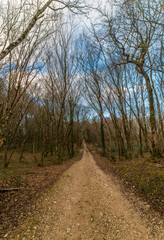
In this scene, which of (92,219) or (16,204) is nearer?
(92,219)

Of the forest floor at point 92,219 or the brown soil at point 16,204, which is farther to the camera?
the brown soil at point 16,204

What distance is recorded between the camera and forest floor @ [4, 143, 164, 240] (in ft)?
7.97

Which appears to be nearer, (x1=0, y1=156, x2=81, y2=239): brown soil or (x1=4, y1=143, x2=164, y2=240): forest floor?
(x1=4, y1=143, x2=164, y2=240): forest floor

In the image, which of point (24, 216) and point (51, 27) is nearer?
point (24, 216)

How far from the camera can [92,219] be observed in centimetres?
294

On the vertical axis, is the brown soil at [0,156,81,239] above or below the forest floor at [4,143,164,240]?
above

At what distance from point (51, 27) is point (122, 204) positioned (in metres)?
8.22

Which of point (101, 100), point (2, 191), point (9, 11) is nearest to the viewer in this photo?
point (2, 191)

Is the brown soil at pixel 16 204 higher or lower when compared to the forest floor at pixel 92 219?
higher

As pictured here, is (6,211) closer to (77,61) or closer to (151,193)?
(151,193)

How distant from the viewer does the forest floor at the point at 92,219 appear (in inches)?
95.7

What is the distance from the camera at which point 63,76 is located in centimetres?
1258

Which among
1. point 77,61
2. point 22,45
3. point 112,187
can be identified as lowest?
point 112,187

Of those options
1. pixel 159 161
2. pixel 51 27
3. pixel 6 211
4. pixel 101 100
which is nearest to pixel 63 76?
pixel 101 100
